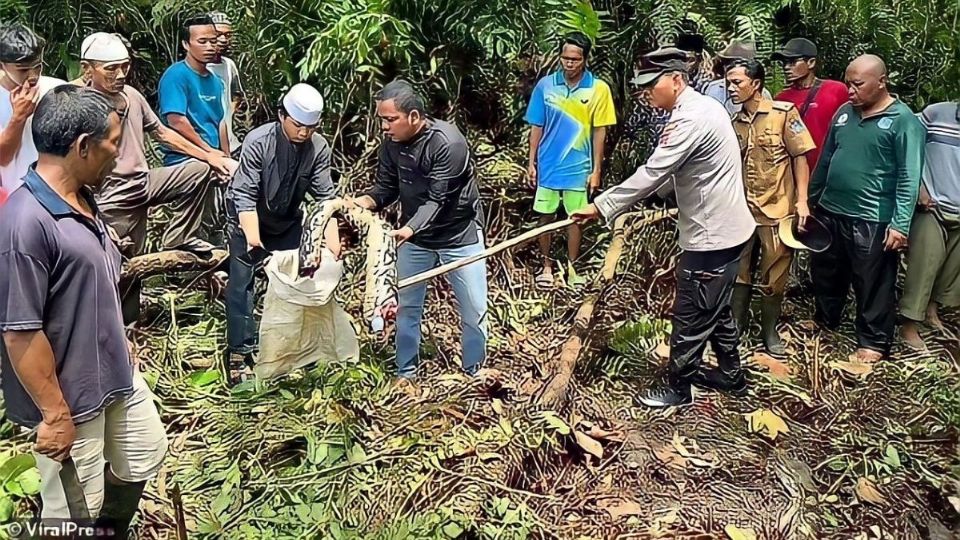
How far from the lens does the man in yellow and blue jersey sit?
4188 millimetres

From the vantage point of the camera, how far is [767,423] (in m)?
3.86

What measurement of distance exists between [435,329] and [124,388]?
160cm

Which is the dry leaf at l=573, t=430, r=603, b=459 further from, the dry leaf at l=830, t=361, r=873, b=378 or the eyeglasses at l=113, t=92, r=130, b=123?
the eyeglasses at l=113, t=92, r=130, b=123

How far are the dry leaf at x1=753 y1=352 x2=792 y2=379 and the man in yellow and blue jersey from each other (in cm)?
95

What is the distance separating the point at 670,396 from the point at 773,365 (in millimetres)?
450

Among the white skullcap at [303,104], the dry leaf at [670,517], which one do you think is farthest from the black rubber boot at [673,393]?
the white skullcap at [303,104]

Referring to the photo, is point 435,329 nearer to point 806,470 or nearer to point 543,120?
point 543,120

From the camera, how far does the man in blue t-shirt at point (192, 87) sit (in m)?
3.67

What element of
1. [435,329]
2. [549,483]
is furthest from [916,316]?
[435,329]

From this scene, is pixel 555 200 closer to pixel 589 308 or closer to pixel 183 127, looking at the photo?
pixel 589 308

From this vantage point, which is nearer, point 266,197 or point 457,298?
point 266,197

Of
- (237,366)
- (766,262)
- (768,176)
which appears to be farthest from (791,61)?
(237,366)

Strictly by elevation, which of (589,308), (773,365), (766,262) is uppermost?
(766,262)

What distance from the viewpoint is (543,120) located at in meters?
4.30
